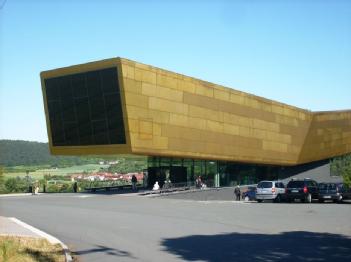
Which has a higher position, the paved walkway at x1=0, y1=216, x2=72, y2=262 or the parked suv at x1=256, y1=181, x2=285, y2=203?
the paved walkway at x1=0, y1=216, x2=72, y2=262

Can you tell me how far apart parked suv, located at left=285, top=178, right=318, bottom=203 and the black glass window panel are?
42.2 ft

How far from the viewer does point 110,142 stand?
40.6 m

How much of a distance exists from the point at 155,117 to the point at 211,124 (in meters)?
8.53

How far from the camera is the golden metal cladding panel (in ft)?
131

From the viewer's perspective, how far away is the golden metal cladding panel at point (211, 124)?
39.8m

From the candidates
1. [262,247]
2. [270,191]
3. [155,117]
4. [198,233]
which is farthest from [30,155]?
[262,247]

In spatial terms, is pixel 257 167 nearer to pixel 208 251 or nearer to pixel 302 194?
pixel 302 194

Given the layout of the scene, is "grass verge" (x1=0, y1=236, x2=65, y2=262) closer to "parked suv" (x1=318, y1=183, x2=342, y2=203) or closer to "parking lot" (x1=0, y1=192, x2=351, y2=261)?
"parking lot" (x1=0, y1=192, x2=351, y2=261)

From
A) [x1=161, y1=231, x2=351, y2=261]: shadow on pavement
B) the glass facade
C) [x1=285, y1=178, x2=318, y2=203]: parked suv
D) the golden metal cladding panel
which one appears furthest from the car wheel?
[x1=161, y1=231, x2=351, y2=261]: shadow on pavement

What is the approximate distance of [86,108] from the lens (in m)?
42.3

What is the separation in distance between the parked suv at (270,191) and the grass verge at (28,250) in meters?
24.2

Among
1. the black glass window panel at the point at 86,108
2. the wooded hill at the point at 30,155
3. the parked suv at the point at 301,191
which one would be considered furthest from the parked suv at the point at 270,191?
the wooded hill at the point at 30,155

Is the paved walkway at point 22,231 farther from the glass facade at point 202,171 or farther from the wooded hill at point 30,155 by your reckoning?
the wooded hill at point 30,155

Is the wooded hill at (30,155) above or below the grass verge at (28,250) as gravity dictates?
above
